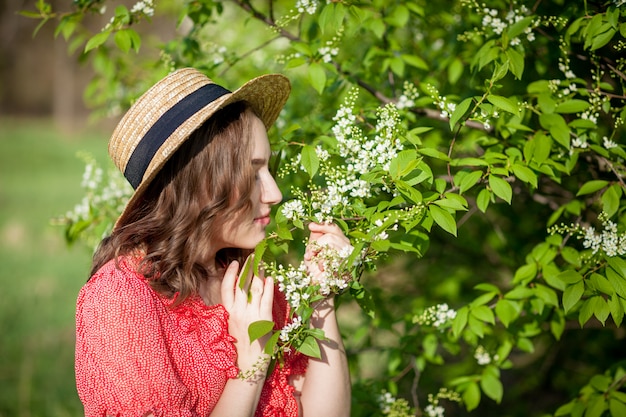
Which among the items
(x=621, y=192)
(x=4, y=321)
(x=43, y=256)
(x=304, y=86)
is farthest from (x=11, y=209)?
(x=621, y=192)

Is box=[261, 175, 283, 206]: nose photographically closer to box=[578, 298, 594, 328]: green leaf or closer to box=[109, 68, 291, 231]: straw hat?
box=[109, 68, 291, 231]: straw hat

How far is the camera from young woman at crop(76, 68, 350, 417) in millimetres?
1792

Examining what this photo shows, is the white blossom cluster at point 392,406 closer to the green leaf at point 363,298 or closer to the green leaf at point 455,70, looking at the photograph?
the green leaf at point 363,298

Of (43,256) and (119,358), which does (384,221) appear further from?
(43,256)

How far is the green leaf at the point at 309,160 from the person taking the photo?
6.54ft

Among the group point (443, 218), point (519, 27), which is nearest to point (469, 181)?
point (443, 218)

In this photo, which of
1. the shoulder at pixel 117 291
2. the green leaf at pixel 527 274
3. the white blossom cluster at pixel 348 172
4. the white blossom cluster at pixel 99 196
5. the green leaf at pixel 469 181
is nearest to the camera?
the shoulder at pixel 117 291

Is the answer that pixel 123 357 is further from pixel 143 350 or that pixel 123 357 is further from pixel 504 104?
Answer: pixel 504 104

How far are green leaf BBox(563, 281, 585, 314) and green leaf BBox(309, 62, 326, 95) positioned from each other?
3.51ft

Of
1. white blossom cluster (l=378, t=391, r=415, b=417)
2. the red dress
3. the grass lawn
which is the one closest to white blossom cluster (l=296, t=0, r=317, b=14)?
the red dress

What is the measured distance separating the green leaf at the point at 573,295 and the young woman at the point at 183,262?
27.1 inches

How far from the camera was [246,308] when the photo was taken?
193 centimetres

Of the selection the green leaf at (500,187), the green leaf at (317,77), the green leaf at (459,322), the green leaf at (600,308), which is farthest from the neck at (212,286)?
the green leaf at (600,308)

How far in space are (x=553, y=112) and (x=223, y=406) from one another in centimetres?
147
